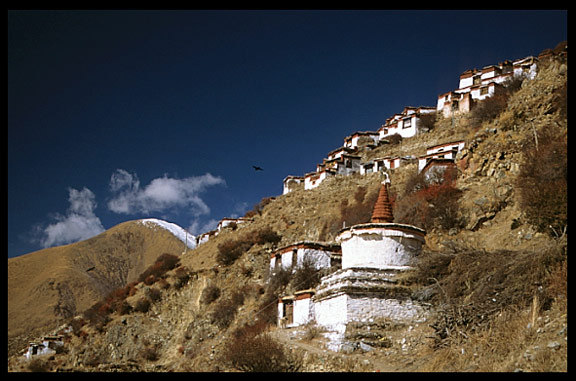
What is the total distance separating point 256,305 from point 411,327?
42.1 ft

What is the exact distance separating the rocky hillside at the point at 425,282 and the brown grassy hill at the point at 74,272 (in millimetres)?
13883

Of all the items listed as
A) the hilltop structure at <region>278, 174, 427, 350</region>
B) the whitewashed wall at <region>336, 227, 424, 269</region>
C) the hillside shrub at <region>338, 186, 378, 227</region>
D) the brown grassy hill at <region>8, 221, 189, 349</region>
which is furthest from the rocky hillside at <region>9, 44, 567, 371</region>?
the brown grassy hill at <region>8, 221, 189, 349</region>

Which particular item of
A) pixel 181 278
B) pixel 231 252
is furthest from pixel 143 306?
pixel 231 252

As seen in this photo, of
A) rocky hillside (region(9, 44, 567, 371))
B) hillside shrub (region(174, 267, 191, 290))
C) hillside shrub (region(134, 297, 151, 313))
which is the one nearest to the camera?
rocky hillside (region(9, 44, 567, 371))

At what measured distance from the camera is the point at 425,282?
50.2 ft

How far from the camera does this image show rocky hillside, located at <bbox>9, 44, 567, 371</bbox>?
12.0 metres

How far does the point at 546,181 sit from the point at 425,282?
219 inches

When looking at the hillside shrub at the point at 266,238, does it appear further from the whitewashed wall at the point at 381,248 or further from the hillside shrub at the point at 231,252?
the whitewashed wall at the point at 381,248

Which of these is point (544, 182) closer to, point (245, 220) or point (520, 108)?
point (520, 108)

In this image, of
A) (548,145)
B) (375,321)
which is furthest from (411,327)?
(548,145)

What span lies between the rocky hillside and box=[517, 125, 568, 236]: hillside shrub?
0.21 ft

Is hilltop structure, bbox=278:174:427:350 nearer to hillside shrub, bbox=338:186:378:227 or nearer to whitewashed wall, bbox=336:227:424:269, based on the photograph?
whitewashed wall, bbox=336:227:424:269

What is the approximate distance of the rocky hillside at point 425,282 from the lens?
12.0 meters

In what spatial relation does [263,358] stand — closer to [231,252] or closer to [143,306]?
[143,306]
